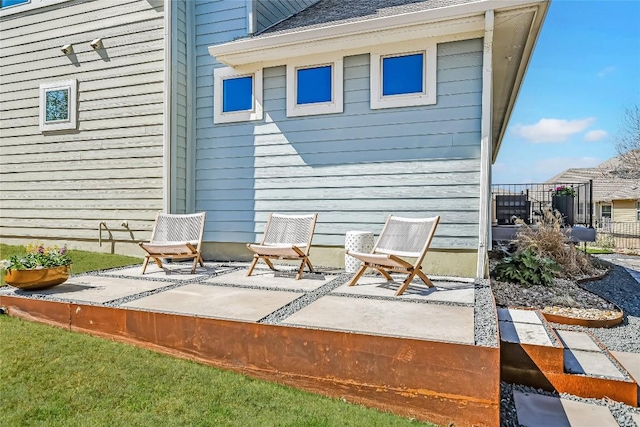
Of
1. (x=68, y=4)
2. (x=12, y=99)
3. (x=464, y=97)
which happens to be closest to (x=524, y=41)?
(x=464, y=97)

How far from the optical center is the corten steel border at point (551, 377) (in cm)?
281

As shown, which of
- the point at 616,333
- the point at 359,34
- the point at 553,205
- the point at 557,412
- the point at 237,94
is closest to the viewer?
the point at 557,412

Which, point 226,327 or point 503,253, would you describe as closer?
point 226,327

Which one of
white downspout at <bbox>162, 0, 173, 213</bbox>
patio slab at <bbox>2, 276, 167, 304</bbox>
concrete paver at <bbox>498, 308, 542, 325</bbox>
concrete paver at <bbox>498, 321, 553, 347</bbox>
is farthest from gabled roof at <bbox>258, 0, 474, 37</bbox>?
patio slab at <bbox>2, 276, 167, 304</bbox>

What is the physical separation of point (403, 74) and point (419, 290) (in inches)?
120

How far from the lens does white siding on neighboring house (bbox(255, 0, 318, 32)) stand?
6457 mm

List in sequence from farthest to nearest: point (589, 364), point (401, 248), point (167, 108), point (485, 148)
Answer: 1. point (167, 108)
2. point (485, 148)
3. point (401, 248)
4. point (589, 364)

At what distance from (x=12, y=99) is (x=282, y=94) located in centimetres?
553

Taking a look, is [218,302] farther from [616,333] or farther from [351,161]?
[616,333]

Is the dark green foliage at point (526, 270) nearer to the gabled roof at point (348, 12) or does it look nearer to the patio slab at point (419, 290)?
the patio slab at point (419, 290)

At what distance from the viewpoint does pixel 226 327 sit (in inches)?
111

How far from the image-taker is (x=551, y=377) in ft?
9.58

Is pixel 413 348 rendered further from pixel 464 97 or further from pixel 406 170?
pixel 464 97

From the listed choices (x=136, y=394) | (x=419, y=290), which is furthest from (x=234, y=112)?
(x=136, y=394)
